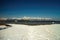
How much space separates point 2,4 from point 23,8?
0.39m

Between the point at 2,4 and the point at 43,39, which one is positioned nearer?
the point at 43,39

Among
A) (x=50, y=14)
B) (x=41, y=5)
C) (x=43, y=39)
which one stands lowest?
(x=43, y=39)

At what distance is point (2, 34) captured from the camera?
234cm

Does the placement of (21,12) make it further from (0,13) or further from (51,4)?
(51,4)

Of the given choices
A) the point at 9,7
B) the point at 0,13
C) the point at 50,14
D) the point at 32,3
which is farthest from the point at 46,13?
the point at 0,13

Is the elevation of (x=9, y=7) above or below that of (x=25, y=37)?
above

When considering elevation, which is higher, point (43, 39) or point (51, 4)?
point (51, 4)

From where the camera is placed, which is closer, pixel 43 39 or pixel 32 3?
pixel 43 39

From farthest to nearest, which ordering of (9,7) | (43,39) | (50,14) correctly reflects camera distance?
(9,7) < (50,14) < (43,39)

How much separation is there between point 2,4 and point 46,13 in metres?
0.80

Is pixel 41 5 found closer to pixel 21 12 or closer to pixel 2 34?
pixel 21 12

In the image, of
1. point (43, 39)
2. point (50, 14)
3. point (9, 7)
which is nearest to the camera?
point (43, 39)

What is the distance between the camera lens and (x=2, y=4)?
237 centimetres

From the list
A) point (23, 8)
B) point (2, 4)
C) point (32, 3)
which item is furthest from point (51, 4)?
point (2, 4)
